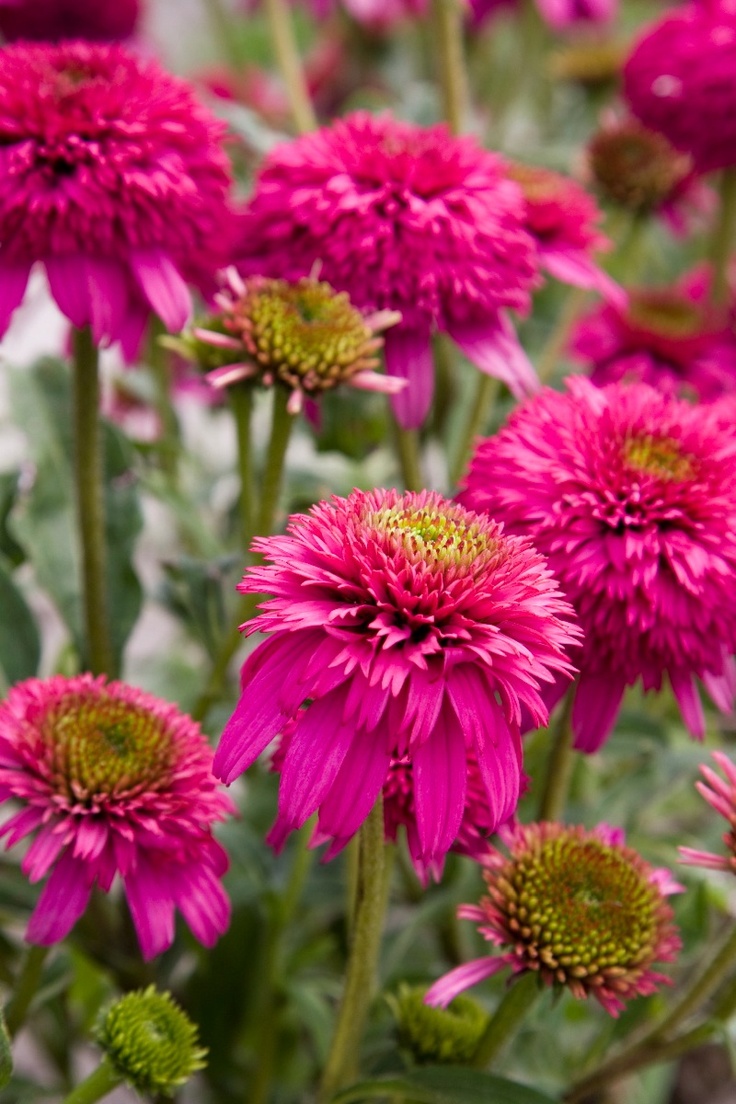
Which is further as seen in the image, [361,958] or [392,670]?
Answer: [361,958]

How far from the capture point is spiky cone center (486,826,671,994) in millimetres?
525

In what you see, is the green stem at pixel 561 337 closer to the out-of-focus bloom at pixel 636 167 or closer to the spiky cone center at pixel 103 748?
the out-of-focus bloom at pixel 636 167

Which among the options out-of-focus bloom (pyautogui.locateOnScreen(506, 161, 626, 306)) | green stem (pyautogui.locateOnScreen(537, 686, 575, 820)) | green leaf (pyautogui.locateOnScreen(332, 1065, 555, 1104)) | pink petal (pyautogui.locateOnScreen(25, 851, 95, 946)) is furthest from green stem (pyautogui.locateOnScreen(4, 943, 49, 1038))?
out-of-focus bloom (pyautogui.locateOnScreen(506, 161, 626, 306))

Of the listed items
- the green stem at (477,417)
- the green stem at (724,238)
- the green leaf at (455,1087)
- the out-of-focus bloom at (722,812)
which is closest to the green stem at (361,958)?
the green leaf at (455,1087)

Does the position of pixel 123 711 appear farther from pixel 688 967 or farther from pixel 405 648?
pixel 688 967

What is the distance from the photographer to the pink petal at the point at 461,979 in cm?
54

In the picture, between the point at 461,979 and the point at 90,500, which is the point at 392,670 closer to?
the point at 461,979

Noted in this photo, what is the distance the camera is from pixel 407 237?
65 centimetres

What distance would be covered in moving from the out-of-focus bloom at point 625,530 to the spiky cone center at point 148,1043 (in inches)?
8.4

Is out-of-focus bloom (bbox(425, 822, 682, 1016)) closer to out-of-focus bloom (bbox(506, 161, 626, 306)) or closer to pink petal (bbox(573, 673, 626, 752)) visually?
pink petal (bbox(573, 673, 626, 752))

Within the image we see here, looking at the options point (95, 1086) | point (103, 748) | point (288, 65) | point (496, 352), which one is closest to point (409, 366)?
point (496, 352)

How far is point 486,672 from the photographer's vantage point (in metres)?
0.44

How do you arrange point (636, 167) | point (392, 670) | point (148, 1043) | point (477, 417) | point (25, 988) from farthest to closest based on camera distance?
point (636, 167) → point (477, 417) → point (25, 988) → point (148, 1043) → point (392, 670)

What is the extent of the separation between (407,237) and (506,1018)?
0.38 meters
